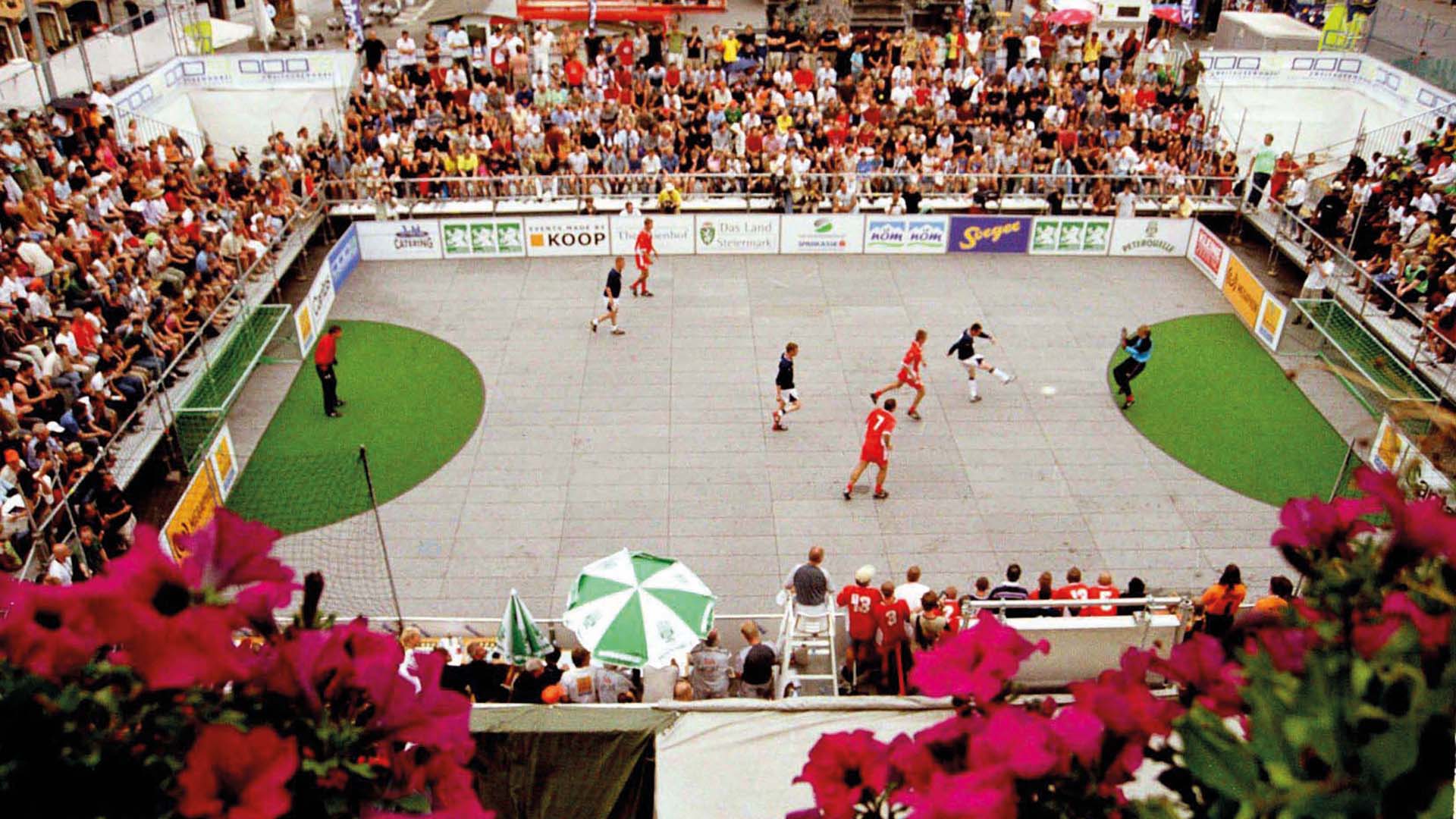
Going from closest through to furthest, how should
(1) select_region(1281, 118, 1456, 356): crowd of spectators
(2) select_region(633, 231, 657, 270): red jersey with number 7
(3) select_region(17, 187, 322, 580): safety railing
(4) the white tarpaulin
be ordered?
1. (4) the white tarpaulin
2. (3) select_region(17, 187, 322, 580): safety railing
3. (1) select_region(1281, 118, 1456, 356): crowd of spectators
4. (2) select_region(633, 231, 657, 270): red jersey with number 7

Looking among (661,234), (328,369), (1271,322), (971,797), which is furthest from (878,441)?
(971,797)

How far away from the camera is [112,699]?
1737 mm

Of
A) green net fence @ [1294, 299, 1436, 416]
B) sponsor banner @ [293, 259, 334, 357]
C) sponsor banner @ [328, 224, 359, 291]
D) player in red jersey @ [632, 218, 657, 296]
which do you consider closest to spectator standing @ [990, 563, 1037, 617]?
green net fence @ [1294, 299, 1436, 416]

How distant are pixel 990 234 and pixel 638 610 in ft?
49.5

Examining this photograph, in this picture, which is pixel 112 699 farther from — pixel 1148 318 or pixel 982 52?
pixel 982 52

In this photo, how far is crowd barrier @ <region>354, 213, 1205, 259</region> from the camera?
21609 mm

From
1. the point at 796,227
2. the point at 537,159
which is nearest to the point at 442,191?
the point at 537,159

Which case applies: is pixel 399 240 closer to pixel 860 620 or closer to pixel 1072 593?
pixel 860 620

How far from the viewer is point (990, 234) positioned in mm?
22078

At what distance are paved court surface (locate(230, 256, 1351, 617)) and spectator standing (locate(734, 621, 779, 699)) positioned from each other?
2329 millimetres

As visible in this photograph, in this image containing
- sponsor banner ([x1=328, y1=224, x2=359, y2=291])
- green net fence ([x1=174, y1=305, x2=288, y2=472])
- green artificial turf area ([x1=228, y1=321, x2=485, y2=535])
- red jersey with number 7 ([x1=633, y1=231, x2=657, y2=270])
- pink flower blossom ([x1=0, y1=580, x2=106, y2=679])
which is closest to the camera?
pink flower blossom ([x1=0, y1=580, x2=106, y2=679])

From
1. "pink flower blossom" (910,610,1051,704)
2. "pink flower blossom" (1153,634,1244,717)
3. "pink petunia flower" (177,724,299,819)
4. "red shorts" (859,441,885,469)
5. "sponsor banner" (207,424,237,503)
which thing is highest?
"pink petunia flower" (177,724,299,819)

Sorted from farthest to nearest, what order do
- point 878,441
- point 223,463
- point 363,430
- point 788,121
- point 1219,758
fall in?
point 788,121 < point 363,430 < point 223,463 < point 878,441 < point 1219,758

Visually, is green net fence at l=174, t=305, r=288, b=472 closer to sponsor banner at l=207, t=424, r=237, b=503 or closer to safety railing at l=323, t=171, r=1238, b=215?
sponsor banner at l=207, t=424, r=237, b=503
